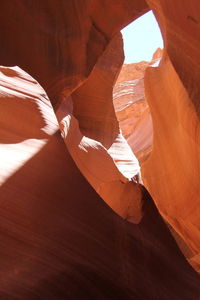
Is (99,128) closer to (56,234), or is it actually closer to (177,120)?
(177,120)

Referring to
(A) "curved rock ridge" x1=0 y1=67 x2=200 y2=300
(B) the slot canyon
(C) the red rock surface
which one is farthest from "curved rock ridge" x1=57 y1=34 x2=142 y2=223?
(A) "curved rock ridge" x1=0 y1=67 x2=200 y2=300

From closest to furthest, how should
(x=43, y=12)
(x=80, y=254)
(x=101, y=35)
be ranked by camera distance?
(x=80, y=254) < (x=43, y=12) < (x=101, y=35)

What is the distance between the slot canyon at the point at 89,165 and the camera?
9.59 feet

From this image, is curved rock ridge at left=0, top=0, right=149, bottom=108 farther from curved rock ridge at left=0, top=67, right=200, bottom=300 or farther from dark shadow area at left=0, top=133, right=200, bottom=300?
dark shadow area at left=0, top=133, right=200, bottom=300

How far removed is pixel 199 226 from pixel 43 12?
4.01 meters

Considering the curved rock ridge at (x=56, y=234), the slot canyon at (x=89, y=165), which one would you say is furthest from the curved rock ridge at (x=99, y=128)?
the curved rock ridge at (x=56, y=234)

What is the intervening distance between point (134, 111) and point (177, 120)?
9.57 meters

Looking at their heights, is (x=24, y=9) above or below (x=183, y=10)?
below

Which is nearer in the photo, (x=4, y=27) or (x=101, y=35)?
(x=4, y=27)

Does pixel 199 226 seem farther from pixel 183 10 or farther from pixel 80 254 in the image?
pixel 80 254

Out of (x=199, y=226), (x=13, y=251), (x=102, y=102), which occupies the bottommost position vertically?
(x=199, y=226)

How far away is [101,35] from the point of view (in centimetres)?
778

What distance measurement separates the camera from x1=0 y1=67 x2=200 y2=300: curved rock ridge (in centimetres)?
278

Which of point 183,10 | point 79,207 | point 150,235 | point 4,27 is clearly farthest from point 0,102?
point 4,27
